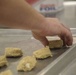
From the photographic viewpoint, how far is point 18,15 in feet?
2.80

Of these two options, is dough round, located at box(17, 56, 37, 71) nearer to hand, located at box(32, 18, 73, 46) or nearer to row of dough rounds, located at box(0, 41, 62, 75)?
row of dough rounds, located at box(0, 41, 62, 75)

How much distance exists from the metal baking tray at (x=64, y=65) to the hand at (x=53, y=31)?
0.22ft

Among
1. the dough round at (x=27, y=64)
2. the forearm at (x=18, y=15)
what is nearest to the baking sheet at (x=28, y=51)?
the dough round at (x=27, y=64)

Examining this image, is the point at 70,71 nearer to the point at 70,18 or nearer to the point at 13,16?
the point at 13,16

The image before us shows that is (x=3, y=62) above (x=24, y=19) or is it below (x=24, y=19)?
below

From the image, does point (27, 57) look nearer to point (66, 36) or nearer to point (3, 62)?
point (3, 62)

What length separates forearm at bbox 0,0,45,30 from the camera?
82 centimetres

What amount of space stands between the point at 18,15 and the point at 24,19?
0.03 metres

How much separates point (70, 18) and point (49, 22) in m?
0.66

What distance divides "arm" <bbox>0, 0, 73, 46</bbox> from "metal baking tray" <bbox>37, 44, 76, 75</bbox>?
9 centimetres

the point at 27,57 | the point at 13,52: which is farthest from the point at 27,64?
the point at 13,52

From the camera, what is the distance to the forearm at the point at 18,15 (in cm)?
82

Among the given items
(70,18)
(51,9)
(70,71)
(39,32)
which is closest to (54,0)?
(51,9)

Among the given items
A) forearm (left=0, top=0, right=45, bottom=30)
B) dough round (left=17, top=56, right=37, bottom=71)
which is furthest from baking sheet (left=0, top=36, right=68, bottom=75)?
→ forearm (left=0, top=0, right=45, bottom=30)
